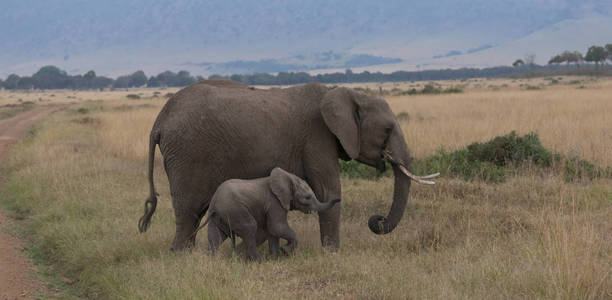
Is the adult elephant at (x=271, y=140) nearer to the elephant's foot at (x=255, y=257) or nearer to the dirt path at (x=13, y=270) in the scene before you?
the elephant's foot at (x=255, y=257)

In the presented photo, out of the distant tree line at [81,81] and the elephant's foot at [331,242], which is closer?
the elephant's foot at [331,242]

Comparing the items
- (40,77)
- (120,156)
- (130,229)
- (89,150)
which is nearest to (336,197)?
(130,229)

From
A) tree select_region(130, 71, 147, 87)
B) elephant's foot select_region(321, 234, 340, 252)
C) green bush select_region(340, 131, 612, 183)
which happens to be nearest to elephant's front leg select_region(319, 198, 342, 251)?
elephant's foot select_region(321, 234, 340, 252)

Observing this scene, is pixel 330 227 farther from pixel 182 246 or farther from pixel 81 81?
pixel 81 81

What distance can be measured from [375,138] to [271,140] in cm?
113

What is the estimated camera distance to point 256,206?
6.21 metres

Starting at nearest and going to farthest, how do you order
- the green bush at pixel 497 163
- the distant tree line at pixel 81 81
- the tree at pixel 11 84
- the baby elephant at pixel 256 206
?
the baby elephant at pixel 256 206, the green bush at pixel 497 163, the distant tree line at pixel 81 81, the tree at pixel 11 84

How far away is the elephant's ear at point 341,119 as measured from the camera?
6.61 metres

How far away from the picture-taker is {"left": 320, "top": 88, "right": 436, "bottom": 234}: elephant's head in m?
6.75

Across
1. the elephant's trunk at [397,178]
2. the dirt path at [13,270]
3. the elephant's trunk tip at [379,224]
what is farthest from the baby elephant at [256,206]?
the dirt path at [13,270]

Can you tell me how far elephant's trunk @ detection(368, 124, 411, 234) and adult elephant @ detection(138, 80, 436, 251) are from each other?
11mm

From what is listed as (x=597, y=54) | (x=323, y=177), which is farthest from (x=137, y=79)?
(x=323, y=177)

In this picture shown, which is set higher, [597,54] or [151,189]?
[597,54]

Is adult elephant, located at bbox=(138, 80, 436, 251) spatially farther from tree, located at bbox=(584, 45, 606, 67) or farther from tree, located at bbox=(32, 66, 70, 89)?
tree, located at bbox=(32, 66, 70, 89)
